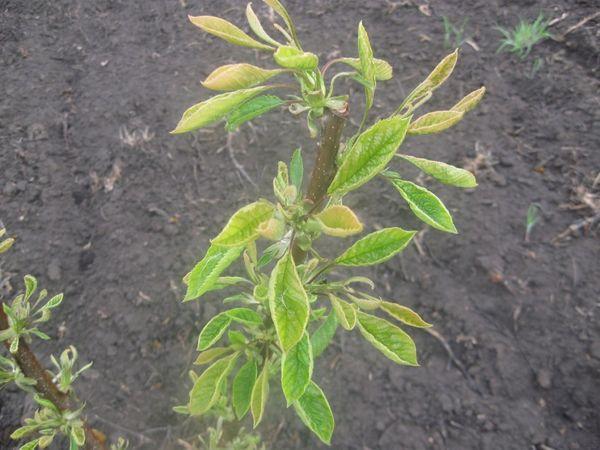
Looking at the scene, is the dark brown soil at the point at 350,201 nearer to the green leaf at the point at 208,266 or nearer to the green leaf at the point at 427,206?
the green leaf at the point at 208,266

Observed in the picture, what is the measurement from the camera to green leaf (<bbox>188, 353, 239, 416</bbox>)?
1184mm

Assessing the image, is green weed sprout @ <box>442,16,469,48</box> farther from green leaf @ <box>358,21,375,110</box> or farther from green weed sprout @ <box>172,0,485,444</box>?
green leaf @ <box>358,21,375,110</box>

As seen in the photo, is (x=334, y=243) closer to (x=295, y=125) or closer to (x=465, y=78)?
(x=295, y=125)

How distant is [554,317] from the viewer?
1.92 meters

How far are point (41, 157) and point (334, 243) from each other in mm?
1492

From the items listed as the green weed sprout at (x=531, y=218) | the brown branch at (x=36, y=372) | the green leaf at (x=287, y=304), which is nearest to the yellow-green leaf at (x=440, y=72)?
the green leaf at (x=287, y=304)

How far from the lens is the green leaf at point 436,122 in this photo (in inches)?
27.7

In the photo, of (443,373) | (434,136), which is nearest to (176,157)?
(434,136)

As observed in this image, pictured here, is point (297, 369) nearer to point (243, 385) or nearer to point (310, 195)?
point (310, 195)

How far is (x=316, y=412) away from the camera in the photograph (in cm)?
109

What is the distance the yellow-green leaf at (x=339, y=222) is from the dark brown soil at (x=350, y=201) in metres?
1.25

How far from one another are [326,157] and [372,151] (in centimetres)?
16

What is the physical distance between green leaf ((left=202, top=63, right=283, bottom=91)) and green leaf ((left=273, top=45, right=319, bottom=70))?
0.05 meters

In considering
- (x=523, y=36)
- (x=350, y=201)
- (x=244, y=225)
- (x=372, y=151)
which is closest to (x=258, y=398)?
(x=244, y=225)
